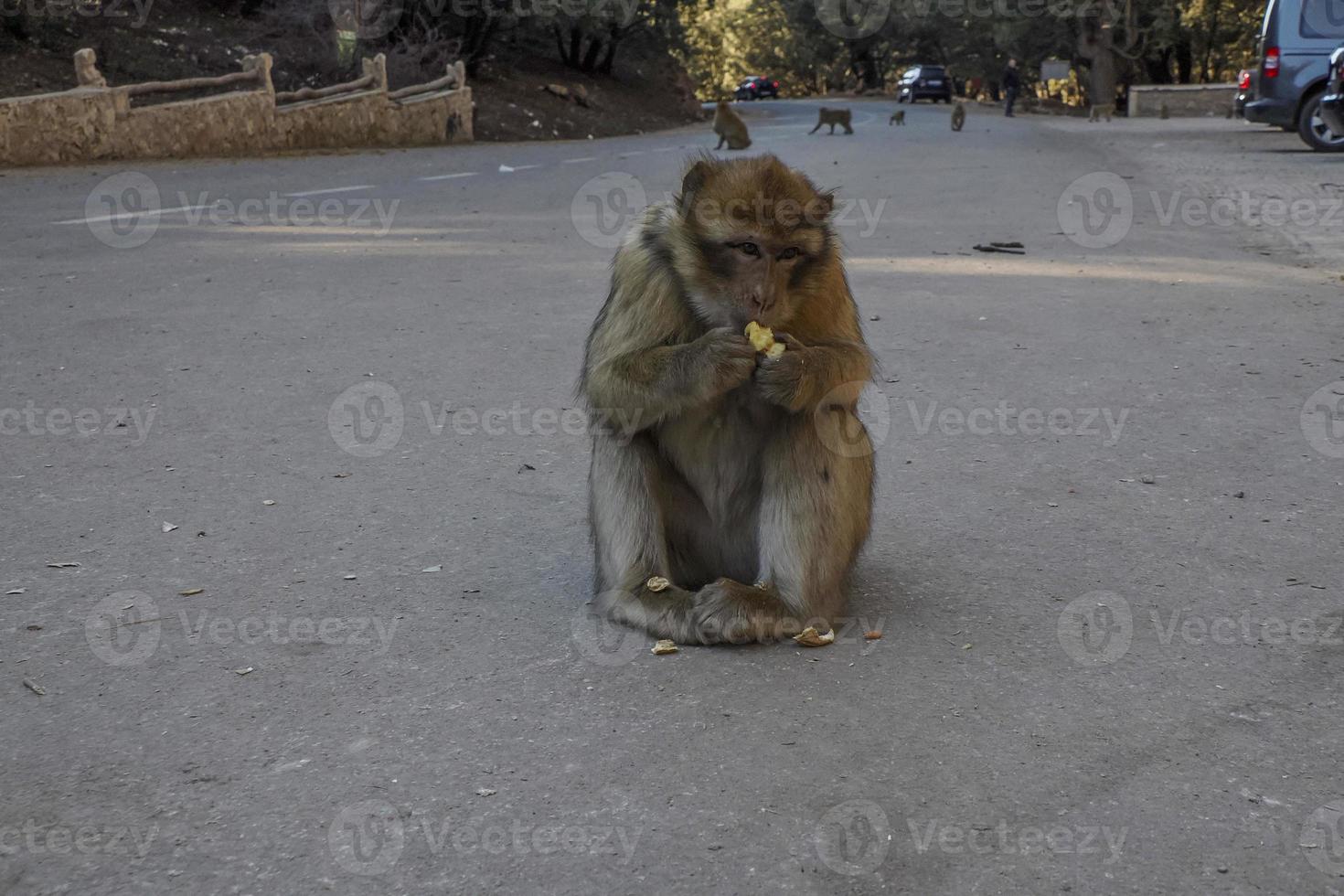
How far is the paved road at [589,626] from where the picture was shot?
9.61ft

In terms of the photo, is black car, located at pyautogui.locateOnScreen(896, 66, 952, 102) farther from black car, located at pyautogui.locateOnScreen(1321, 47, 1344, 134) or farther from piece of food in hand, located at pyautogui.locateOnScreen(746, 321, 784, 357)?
piece of food in hand, located at pyautogui.locateOnScreen(746, 321, 784, 357)

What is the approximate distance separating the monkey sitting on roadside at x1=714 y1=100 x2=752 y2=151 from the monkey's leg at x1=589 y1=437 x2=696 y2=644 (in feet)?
75.8

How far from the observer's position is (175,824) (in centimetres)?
299

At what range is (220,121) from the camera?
876 inches

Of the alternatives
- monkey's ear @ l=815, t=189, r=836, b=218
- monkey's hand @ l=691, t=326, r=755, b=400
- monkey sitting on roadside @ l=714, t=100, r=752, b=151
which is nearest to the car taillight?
monkey sitting on roadside @ l=714, t=100, r=752, b=151

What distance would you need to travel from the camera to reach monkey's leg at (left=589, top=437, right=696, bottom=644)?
3970mm

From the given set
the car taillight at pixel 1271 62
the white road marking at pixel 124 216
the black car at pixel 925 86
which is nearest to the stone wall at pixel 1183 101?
the black car at pixel 925 86

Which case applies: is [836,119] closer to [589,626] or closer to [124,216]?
[124,216]

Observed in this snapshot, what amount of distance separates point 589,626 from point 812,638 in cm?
Answer: 62

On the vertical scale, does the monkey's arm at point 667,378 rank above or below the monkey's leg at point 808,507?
above

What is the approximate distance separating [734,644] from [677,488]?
0.47 m

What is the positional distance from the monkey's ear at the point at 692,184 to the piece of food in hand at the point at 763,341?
390 millimetres

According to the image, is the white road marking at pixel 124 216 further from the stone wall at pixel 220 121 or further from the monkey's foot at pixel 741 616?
the monkey's foot at pixel 741 616

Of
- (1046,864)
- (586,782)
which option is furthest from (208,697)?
(1046,864)
